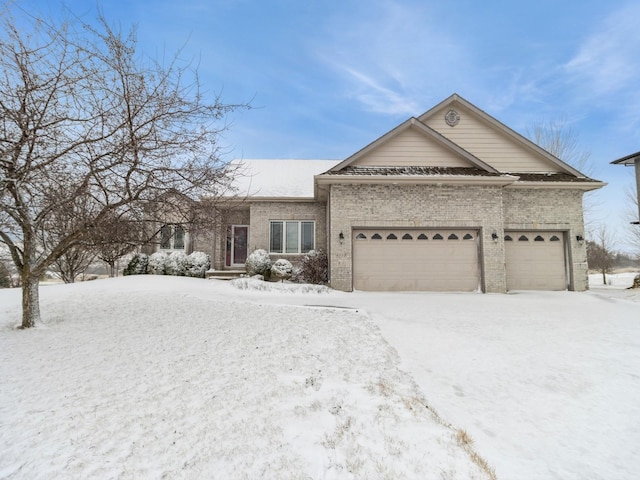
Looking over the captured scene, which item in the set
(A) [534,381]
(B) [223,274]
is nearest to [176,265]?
(B) [223,274]

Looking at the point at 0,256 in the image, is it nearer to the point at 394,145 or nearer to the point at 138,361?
the point at 138,361

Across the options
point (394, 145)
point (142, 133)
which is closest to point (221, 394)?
point (142, 133)

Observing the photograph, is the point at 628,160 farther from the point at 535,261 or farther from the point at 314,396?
the point at 314,396

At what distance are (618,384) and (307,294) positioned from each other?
8218mm

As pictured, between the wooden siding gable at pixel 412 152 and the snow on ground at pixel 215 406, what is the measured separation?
851 cm

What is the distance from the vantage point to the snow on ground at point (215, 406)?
243 centimetres

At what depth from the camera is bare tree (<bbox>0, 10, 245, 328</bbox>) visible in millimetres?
5051

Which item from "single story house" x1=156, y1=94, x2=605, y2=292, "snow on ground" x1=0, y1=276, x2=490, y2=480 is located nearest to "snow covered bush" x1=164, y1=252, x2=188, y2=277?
"single story house" x1=156, y1=94, x2=605, y2=292

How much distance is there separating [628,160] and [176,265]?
68.7 feet

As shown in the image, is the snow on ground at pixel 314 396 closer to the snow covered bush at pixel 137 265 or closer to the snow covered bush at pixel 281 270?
the snow covered bush at pixel 281 270

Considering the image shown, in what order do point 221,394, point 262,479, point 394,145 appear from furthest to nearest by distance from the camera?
point 394,145
point 221,394
point 262,479

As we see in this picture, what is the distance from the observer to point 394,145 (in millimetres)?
13281

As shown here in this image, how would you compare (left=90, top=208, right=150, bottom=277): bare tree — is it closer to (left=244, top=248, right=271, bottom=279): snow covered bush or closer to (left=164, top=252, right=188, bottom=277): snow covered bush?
(left=244, top=248, right=271, bottom=279): snow covered bush

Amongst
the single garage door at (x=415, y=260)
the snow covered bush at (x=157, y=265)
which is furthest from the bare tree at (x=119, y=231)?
the snow covered bush at (x=157, y=265)
